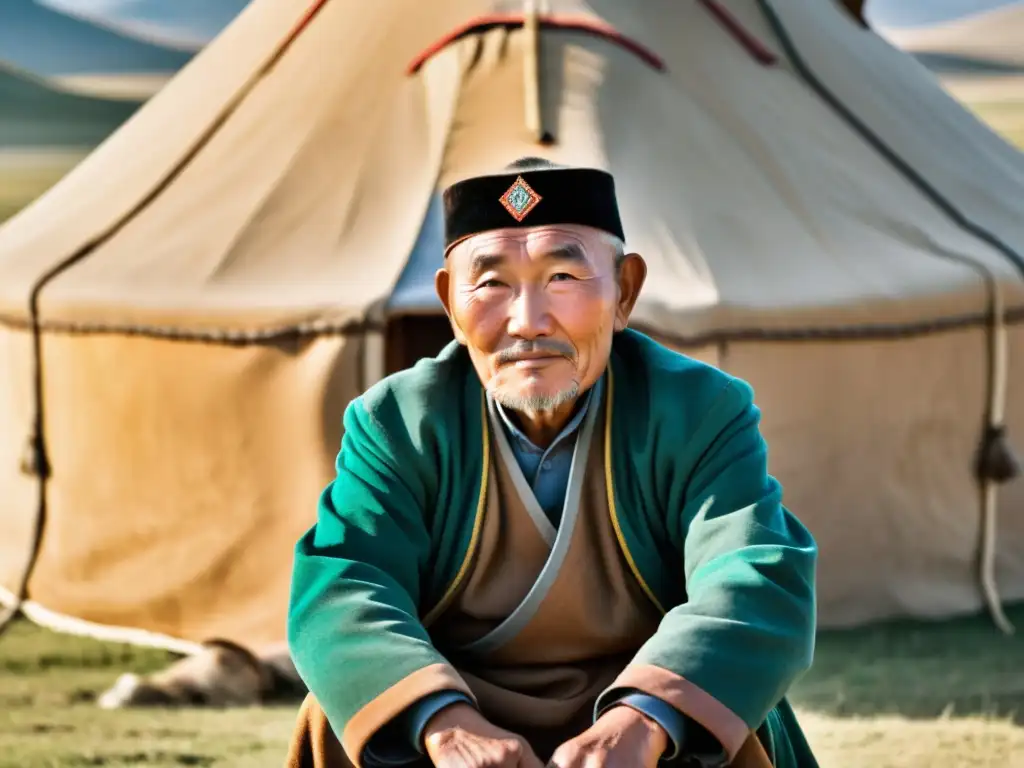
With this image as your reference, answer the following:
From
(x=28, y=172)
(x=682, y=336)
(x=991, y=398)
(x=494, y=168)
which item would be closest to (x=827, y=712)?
(x=682, y=336)

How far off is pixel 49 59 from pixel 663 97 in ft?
28.5

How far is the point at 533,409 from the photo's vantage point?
1.67m

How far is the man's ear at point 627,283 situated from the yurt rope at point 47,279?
3103 millimetres

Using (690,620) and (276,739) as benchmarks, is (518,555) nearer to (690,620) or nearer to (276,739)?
(690,620)

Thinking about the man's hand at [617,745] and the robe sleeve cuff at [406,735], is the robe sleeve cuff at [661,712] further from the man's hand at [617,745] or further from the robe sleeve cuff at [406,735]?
the robe sleeve cuff at [406,735]

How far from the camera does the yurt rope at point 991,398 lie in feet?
14.8

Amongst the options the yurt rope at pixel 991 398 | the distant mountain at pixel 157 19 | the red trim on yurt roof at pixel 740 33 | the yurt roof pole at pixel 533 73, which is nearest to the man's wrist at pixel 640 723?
the yurt roof pole at pixel 533 73

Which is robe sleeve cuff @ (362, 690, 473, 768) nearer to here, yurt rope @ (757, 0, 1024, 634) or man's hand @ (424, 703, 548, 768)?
man's hand @ (424, 703, 548, 768)

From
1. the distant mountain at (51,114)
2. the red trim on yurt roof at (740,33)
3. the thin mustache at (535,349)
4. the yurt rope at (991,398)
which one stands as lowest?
the distant mountain at (51,114)

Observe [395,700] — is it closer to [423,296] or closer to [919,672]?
[423,296]

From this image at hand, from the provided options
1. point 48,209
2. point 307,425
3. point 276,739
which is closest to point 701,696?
point 276,739

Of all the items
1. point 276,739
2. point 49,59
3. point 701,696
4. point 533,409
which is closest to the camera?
point 701,696

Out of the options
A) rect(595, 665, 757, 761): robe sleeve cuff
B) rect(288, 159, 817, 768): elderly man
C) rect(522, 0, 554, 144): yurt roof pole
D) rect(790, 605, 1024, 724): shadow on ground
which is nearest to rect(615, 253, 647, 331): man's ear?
rect(288, 159, 817, 768): elderly man

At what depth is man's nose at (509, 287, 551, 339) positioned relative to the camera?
164cm
